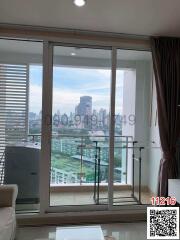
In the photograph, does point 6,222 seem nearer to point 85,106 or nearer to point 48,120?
point 48,120

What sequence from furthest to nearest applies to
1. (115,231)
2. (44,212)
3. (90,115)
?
(90,115), (44,212), (115,231)

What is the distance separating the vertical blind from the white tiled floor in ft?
2.54

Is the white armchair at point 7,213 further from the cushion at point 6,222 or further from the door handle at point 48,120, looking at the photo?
the door handle at point 48,120

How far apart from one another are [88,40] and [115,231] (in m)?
2.43

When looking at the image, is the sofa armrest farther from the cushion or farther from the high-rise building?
the high-rise building

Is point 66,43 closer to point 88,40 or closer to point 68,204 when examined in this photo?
point 88,40

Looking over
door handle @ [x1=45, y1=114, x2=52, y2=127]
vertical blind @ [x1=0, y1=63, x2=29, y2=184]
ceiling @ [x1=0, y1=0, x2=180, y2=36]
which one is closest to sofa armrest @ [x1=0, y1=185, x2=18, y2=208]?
vertical blind @ [x1=0, y1=63, x2=29, y2=184]

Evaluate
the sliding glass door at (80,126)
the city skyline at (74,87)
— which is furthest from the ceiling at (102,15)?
the city skyline at (74,87)

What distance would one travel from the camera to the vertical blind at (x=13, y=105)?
351cm

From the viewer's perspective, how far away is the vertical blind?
351cm

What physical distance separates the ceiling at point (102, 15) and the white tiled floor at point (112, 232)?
97.5 inches

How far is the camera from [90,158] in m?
3.77

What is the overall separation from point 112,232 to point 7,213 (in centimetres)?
130

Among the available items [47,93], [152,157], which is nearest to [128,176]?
[152,157]
